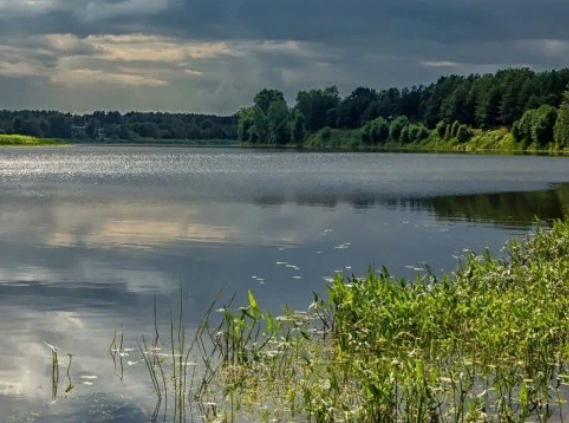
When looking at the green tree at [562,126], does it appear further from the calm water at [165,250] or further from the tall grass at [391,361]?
the tall grass at [391,361]

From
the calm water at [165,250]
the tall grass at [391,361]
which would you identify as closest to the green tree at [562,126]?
the calm water at [165,250]

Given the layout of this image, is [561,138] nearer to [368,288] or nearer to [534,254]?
[534,254]

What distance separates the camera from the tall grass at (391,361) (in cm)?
1291

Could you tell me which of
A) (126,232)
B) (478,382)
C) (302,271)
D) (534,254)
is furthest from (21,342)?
(126,232)

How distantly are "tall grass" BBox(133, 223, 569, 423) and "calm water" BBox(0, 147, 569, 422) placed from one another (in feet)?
4.76

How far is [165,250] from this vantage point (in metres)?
35.5

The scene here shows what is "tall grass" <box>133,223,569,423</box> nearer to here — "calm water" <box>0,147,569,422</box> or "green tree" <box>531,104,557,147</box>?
"calm water" <box>0,147,569,422</box>

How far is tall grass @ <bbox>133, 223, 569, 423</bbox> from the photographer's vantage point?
1291cm

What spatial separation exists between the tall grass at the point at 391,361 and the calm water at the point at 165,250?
4.76 feet

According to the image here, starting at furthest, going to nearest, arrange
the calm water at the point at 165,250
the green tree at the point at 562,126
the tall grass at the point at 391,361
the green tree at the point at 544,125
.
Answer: the green tree at the point at 544,125
the green tree at the point at 562,126
the calm water at the point at 165,250
the tall grass at the point at 391,361

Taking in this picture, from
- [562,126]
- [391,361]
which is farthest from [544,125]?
[391,361]

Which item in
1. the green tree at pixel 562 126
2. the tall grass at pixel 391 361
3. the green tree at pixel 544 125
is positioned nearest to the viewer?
the tall grass at pixel 391 361

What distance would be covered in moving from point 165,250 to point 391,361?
71.5ft

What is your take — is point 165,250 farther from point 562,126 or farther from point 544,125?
point 544,125
